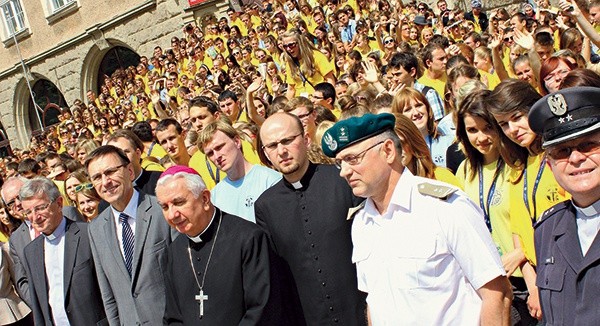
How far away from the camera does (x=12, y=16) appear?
2727 centimetres

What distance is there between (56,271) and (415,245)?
3.30 meters

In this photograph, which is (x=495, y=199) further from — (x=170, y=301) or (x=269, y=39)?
(x=269, y=39)

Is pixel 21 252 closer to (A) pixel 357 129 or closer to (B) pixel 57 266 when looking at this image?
(B) pixel 57 266

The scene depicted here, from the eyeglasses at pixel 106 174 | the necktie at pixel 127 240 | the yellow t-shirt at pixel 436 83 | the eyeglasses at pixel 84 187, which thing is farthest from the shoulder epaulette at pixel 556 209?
the yellow t-shirt at pixel 436 83

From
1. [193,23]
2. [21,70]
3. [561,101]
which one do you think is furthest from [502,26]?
[21,70]

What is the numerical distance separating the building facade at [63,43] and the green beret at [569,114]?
18299 millimetres

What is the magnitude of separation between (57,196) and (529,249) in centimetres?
351

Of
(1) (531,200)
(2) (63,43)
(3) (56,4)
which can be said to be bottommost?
(1) (531,200)

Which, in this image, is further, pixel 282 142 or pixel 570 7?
pixel 570 7

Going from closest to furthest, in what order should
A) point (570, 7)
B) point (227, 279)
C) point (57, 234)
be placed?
point (227, 279)
point (57, 234)
point (570, 7)

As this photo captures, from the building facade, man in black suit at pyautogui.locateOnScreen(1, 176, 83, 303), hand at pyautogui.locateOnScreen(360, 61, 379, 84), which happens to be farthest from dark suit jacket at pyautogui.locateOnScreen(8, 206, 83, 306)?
the building facade

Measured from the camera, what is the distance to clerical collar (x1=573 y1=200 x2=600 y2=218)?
7.39ft

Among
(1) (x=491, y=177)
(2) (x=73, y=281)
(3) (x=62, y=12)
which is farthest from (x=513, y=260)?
(3) (x=62, y=12)

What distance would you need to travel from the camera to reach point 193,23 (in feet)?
67.4
